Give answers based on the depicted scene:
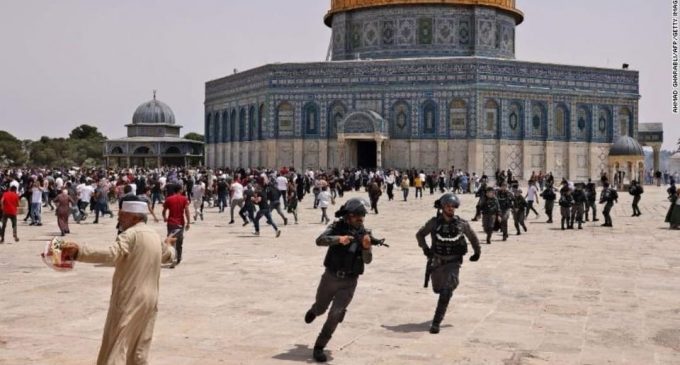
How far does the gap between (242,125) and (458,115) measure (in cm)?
1404

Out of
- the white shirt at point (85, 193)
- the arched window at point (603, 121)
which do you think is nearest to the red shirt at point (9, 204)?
the white shirt at point (85, 193)

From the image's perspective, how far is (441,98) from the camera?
150ft

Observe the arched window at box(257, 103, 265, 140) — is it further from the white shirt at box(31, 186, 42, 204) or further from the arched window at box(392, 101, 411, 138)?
the white shirt at box(31, 186, 42, 204)

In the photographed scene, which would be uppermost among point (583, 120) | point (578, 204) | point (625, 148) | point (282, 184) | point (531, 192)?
point (583, 120)

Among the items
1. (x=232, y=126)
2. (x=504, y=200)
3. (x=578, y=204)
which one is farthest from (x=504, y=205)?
(x=232, y=126)

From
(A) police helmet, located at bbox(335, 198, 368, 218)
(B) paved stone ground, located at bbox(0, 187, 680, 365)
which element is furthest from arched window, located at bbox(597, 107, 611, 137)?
(A) police helmet, located at bbox(335, 198, 368, 218)

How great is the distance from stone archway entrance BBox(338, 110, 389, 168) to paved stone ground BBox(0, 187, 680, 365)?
2946cm

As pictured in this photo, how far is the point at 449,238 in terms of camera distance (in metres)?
8.31

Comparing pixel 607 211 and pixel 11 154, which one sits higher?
pixel 11 154

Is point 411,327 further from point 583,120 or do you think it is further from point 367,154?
point 583,120

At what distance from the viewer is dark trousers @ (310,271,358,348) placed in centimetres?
695

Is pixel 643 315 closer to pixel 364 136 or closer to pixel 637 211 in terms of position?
pixel 637 211

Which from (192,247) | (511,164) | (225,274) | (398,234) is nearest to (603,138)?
(511,164)

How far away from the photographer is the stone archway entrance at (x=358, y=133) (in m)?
45.7
